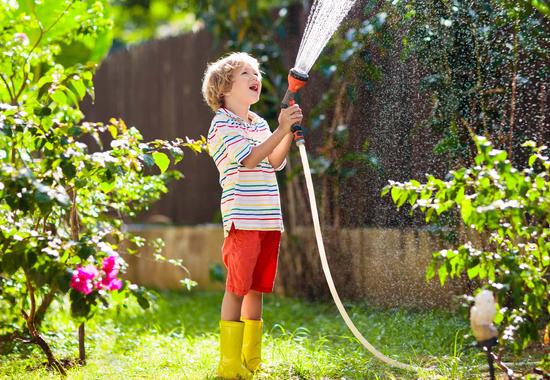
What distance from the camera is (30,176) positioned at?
85.7 inches

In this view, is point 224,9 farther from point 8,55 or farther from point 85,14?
point 8,55

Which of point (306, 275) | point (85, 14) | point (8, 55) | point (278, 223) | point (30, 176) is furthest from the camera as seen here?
→ point (306, 275)

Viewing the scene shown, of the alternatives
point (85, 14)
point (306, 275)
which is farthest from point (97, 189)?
point (306, 275)

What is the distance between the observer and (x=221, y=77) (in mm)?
2732

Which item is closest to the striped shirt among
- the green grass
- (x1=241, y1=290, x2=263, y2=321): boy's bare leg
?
(x1=241, y1=290, x2=263, y2=321): boy's bare leg

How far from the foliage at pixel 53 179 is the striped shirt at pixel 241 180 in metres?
0.15

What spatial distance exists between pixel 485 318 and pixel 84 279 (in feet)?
3.67

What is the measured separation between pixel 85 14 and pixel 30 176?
4.27 feet

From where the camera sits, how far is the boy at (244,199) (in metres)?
2.59

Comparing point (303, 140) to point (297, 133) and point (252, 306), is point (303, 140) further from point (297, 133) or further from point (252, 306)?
point (252, 306)

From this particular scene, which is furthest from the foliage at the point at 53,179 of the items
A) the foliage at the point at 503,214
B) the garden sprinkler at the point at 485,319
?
the garden sprinkler at the point at 485,319

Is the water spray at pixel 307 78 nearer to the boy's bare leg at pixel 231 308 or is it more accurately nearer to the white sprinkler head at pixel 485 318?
the boy's bare leg at pixel 231 308

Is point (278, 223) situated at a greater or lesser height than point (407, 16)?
lesser

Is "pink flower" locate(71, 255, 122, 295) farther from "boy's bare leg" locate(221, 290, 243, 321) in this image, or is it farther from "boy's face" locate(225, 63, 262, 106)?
"boy's face" locate(225, 63, 262, 106)
